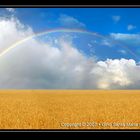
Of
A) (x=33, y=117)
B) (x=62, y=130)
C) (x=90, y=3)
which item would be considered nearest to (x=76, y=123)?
(x=62, y=130)

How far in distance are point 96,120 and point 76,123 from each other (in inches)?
14.8

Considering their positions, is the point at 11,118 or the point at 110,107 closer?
the point at 11,118

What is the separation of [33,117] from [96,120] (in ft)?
3.63

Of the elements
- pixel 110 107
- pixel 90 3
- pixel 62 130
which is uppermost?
pixel 90 3

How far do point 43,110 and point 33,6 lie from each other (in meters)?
1.83

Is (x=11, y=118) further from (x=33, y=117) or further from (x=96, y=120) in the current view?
(x=96, y=120)

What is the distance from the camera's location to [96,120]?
802 cm

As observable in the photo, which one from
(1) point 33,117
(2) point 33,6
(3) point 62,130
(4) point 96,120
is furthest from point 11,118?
(2) point 33,6

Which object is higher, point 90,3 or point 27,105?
point 90,3

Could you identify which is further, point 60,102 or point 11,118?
point 60,102

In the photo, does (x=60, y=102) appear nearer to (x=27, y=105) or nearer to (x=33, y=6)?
(x=27, y=105)

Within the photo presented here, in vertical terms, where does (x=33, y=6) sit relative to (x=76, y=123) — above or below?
above

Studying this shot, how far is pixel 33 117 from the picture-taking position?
26.5 ft

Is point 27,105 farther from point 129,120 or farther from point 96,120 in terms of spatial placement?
point 129,120
